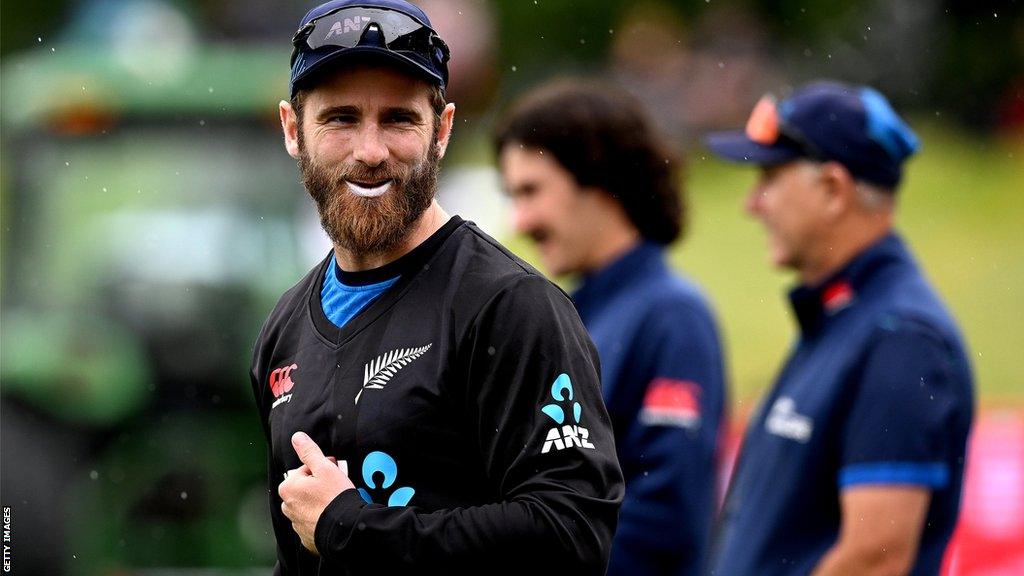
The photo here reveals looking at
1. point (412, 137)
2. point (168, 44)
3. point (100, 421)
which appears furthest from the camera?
point (168, 44)

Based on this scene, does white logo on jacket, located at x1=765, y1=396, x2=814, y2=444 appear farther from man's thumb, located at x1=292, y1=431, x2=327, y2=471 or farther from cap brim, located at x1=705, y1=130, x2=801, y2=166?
man's thumb, located at x1=292, y1=431, x2=327, y2=471

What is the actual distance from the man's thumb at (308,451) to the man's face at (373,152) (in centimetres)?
35

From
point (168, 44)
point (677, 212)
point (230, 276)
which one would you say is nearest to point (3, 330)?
point (230, 276)

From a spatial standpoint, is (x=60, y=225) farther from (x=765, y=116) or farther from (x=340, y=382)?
(x=340, y=382)

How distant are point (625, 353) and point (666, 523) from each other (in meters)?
0.48

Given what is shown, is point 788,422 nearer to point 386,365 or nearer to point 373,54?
point 386,365

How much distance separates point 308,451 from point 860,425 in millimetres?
1748

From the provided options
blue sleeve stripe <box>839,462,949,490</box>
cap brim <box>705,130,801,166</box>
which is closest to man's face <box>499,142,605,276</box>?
cap brim <box>705,130,801,166</box>

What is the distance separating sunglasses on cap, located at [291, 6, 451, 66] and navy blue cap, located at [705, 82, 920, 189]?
1.99 m

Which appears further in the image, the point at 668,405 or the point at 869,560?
the point at 668,405

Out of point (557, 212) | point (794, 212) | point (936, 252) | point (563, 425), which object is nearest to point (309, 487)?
point (563, 425)

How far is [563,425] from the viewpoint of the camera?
2633 millimetres

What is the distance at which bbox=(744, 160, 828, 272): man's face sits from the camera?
4531 mm

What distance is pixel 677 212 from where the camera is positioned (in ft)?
16.0
